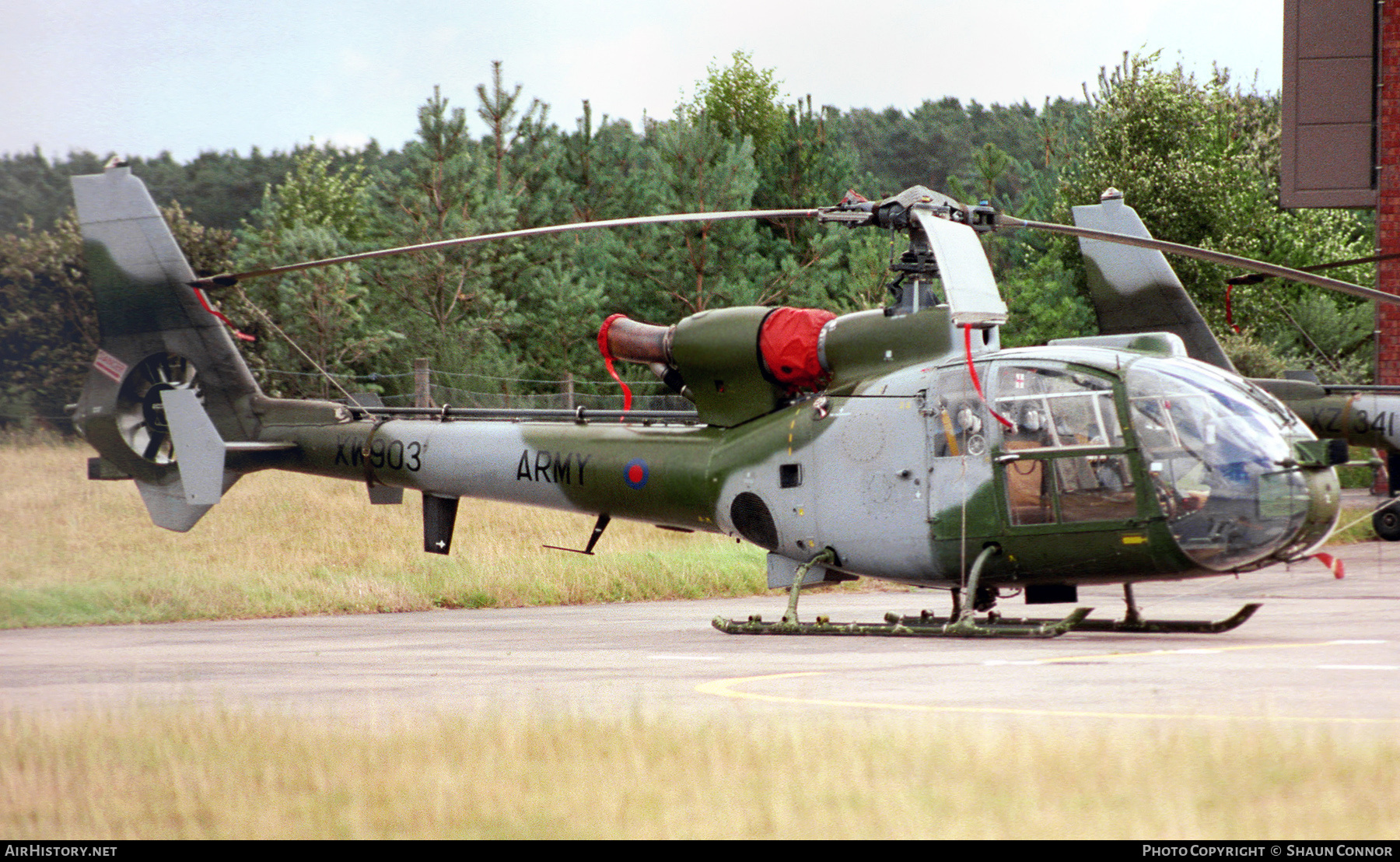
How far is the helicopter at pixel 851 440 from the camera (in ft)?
33.4

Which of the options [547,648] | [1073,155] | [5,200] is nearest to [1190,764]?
[547,648]

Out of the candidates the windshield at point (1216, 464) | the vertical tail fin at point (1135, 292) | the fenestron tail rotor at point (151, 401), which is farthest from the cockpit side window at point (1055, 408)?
the fenestron tail rotor at point (151, 401)

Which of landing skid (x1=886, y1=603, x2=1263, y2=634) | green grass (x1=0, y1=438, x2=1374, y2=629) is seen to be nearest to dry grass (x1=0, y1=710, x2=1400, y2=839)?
landing skid (x1=886, y1=603, x2=1263, y2=634)

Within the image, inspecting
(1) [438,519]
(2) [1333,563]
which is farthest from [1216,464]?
(1) [438,519]

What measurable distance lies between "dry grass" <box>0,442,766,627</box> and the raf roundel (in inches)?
159

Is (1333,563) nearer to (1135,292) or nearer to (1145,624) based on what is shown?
(1145,624)

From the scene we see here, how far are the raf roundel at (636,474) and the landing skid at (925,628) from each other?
5.44 ft

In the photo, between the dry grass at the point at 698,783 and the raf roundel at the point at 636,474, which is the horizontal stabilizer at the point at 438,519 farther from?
the dry grass at the point at 698,783

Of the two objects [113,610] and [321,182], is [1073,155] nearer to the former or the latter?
[321,182]

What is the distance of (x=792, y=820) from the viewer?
449 centimetres

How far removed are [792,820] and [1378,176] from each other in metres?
27.3

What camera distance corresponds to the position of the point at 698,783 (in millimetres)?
5066

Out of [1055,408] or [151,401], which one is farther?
[151,401]

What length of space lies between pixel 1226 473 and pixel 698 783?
20.4ft
